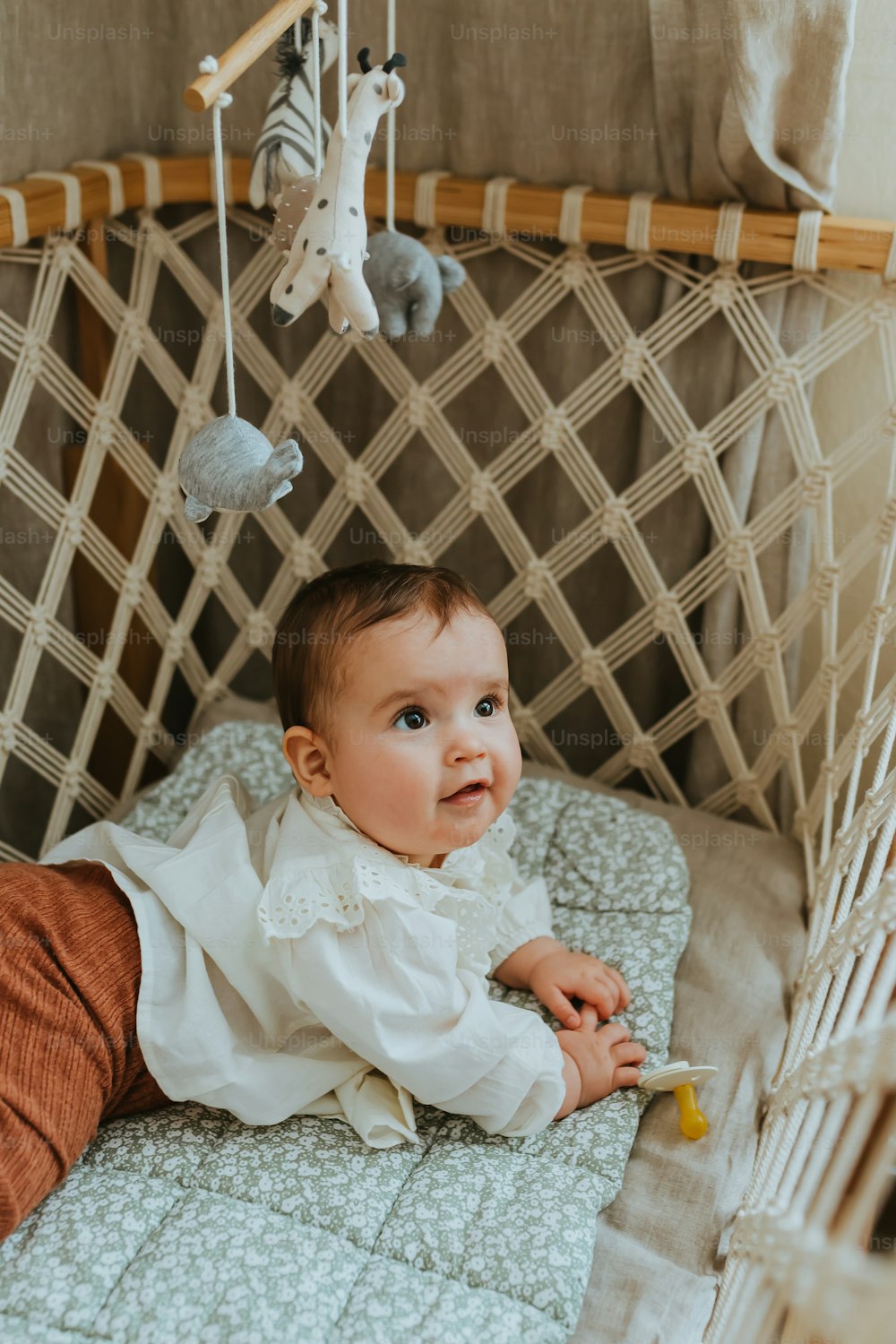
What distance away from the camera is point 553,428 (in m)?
1.27

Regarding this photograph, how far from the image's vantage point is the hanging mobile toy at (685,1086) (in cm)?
96

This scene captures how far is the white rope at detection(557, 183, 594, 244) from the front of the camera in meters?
1.16

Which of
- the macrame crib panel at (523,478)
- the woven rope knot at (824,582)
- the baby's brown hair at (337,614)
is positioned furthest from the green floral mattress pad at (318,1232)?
the woven rope knot at (824,582)

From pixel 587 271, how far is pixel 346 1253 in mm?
915

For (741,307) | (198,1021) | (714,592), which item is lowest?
(198,1021)

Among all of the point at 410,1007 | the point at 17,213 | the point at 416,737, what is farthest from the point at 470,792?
the point at 17,213

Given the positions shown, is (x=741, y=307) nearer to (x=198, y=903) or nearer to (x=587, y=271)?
(x=587, y=271)

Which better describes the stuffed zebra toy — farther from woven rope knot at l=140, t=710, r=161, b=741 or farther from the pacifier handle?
the pacifier handle

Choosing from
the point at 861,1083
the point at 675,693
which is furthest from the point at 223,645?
the point at 861,1083

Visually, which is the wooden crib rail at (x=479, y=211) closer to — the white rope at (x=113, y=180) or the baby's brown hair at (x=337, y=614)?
the white rope at (x=113, y=180)

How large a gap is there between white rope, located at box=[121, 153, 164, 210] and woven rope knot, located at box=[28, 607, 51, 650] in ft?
1.44

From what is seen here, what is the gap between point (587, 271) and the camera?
3.98 feet

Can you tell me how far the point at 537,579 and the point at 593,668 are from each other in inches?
4.6

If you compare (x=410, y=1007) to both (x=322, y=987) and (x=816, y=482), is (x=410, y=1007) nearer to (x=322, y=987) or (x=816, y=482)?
(x=322, y=987)
